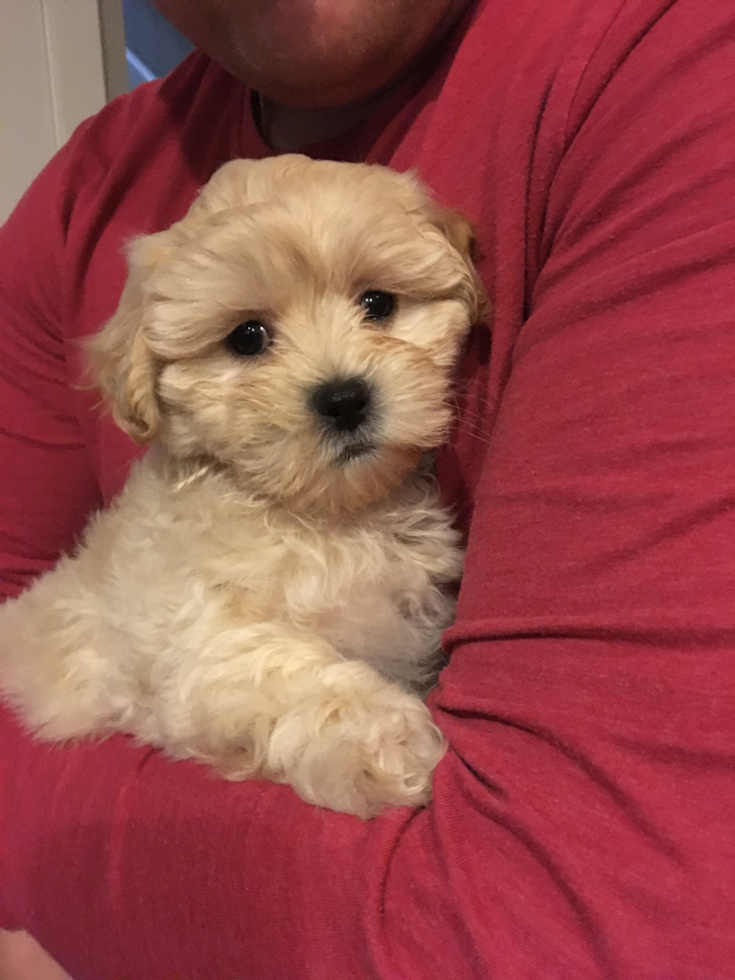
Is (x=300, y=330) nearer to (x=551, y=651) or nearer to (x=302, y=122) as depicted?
(x=302, y=122)

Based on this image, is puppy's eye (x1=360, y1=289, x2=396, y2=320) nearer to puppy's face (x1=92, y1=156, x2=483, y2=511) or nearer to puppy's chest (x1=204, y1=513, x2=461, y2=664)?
puppy's face (x1=92, y1=156, x2=483, y2=511)

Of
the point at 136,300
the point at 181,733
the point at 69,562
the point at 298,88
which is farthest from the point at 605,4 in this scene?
the point at 69,562

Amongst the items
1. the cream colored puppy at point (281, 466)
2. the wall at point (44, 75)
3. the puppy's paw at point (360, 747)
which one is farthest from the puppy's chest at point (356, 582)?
the wall at point (44, 75)

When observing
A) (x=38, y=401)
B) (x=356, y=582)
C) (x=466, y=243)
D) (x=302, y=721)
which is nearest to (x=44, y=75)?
(x=38, y=401)

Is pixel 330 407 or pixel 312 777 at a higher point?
pixel 330 407

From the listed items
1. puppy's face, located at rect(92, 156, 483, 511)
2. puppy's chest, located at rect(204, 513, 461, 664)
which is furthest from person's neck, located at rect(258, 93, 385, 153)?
puppy's chest, located at rect(204, 513, 461, 664)

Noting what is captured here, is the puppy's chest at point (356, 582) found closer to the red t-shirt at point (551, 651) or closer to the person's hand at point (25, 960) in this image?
the red t-shirt at point (551, 651)

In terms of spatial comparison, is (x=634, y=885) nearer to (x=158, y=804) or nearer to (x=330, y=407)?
(x=158, y=804)

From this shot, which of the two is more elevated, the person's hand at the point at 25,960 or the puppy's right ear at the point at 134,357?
the puppy's right ear at the point at 134,357
